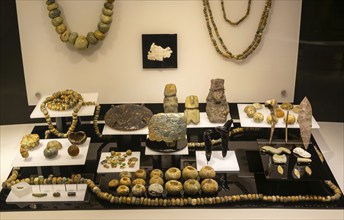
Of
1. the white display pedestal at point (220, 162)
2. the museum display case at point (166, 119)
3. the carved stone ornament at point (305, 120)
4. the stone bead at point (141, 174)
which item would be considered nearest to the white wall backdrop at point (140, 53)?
the museum display case at point (166, 119)

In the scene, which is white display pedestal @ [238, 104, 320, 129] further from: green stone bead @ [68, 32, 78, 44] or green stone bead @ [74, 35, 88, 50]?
green stone bead @ [68, 32, 78, 44]

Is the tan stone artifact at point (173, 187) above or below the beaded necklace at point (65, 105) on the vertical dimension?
below

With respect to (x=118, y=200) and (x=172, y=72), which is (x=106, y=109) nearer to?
(x=172, y=72)

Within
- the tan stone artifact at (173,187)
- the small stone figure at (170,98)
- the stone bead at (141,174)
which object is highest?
the small stone figure at (170,98)

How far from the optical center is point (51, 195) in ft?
12.7

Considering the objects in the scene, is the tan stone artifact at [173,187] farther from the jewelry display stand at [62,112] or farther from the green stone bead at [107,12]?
the green stone bead at [107,12]

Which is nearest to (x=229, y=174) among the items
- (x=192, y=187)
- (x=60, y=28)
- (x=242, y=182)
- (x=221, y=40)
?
(x=242, y=182)

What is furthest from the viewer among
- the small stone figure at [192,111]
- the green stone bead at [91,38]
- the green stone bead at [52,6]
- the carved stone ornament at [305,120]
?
the green stone bead at [91,38]

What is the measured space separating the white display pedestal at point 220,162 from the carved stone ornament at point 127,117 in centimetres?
55

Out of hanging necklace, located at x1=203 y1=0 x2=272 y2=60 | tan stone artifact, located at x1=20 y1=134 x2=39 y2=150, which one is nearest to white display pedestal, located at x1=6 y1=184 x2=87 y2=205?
tan stone artifact, located at x1=20 y1=134 x2=39 y2=150

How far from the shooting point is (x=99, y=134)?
15.1 ft

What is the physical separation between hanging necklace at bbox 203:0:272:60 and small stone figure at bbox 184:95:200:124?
1.87 ft

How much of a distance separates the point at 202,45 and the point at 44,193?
195cm

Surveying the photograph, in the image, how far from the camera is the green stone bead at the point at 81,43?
4676mm
